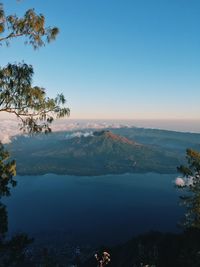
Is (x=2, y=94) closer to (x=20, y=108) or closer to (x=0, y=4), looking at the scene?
(x=20, y=108)

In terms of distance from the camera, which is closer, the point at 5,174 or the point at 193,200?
the point at 5,174

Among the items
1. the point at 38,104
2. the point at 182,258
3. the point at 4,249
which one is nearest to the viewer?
the point at 38,104

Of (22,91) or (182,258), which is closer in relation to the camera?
(22,91)

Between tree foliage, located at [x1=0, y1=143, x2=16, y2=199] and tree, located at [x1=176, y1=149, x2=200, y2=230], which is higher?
tree foliage, located at [x1=0, y1=143, x2=16, y2=199]

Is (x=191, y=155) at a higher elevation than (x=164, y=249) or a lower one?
higher

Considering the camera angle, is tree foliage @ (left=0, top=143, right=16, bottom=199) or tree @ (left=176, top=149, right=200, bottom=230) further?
tree @ (left=176, top=149, right=200, bottom=230)

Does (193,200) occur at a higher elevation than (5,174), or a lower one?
lower

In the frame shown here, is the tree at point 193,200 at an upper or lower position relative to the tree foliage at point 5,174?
lower

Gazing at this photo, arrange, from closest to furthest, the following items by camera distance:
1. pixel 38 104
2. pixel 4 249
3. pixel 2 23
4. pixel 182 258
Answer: pixel 2 23, pixel 38 104, pixel 4 249, pixel 182 258

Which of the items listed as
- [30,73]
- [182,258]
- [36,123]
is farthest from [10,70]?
[182,258]

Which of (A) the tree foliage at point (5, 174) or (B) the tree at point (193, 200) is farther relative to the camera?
(B) the tree at point (193, 200)

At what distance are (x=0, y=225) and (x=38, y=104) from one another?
11961 millimetres

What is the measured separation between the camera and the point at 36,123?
20.7m

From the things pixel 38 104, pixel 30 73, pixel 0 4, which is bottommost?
pixel 38 104
